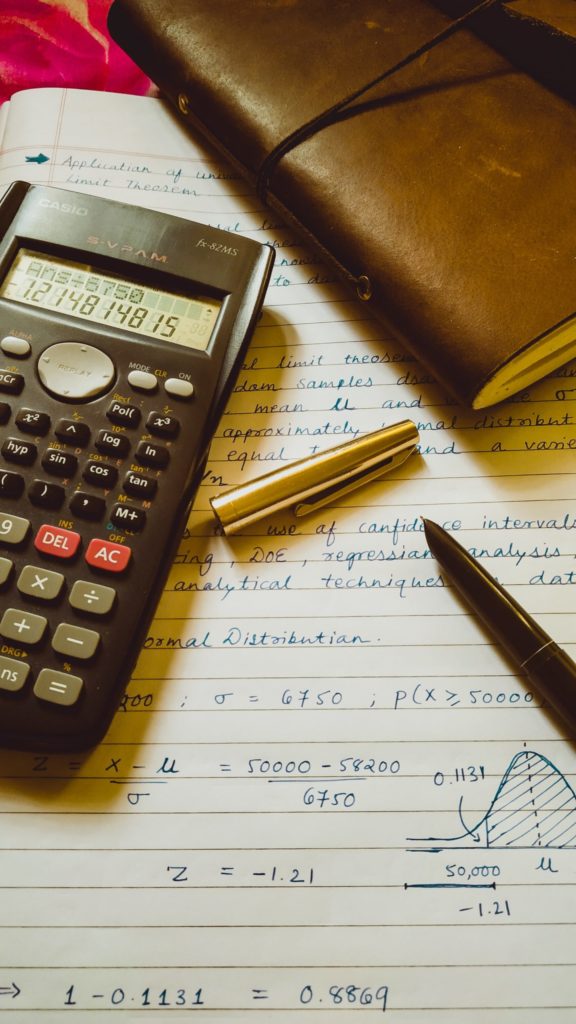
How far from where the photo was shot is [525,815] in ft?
1.30

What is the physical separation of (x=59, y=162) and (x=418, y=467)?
366 mm

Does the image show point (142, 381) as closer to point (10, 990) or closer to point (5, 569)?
point (5, 569)

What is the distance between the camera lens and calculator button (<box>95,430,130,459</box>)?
0.44 metres

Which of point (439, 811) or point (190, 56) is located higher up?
point (190, 56)

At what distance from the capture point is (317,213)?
1.67 feet

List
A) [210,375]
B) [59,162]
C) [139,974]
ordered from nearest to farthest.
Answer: [139,974] < [210,375] < [59,162]

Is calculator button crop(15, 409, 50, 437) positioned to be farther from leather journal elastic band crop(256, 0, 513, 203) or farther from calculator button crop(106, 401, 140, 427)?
leather journal elastic band crop(256, 0, 513, 203)

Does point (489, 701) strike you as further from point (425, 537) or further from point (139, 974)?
point (139, 974)

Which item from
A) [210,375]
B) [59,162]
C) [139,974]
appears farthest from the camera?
[59,162]

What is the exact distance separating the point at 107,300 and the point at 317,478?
0.18m

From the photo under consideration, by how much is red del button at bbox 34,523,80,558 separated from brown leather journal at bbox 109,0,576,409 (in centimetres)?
24

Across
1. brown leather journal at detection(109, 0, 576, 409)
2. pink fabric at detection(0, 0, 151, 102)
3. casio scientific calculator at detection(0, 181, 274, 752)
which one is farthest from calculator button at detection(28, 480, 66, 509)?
pink fabric at detection(0, 0, 151, 102)

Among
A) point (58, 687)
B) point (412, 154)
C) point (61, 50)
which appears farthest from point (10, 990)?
point (61, 50)

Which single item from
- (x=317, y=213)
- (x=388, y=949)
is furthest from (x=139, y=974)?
(x=317, y=213)
